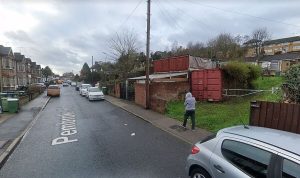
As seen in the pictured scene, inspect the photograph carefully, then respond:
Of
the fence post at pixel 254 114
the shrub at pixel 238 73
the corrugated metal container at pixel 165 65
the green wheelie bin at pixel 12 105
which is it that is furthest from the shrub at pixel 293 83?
the corrugated metal container at pixel 165 65

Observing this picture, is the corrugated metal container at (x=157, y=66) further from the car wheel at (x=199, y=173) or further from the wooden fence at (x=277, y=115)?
the car wheel at (x=199, y=173)

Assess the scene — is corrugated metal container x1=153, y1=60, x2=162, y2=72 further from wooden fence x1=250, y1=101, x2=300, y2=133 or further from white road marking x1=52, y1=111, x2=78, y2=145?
wooden fence x1=250, y1=101, x2=300, y2=133

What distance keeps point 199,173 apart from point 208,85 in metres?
14.7

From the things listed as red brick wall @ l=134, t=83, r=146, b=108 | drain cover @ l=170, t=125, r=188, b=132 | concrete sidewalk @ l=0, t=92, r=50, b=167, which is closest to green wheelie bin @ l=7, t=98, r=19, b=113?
concrete sidewalk @ l=0, t=92, r=50, b=167

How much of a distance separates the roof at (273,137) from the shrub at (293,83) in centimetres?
516

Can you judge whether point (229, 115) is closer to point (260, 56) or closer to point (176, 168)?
point (176, 168)

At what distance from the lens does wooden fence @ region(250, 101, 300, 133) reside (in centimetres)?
782

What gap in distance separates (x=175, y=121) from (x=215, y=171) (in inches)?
375

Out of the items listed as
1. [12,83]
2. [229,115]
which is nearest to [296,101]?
[229,115]

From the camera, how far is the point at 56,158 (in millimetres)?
8000

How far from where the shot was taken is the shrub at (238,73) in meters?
19.5

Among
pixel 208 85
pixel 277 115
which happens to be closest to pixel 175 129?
pixel 277 115

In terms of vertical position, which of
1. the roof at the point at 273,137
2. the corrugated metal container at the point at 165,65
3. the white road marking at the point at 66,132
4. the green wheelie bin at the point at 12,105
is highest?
the corrugated metal container at the point at 165,65

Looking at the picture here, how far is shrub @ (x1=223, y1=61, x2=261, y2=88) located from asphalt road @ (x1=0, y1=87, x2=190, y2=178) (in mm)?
9205
